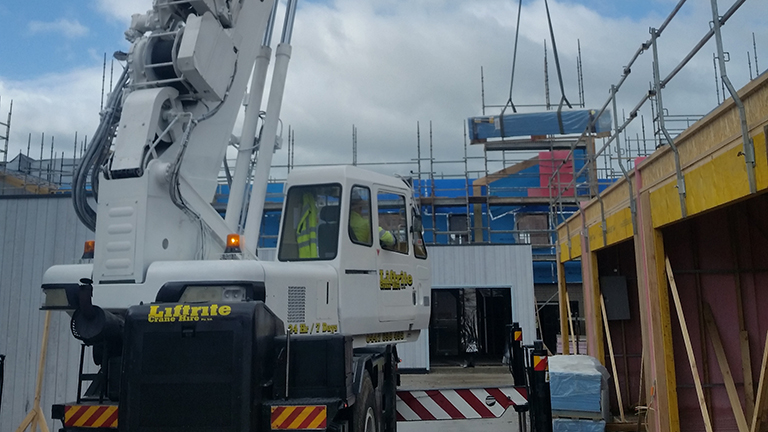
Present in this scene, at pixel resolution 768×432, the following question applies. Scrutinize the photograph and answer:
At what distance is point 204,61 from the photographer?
20.0 ft

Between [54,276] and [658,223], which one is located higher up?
[658,223]

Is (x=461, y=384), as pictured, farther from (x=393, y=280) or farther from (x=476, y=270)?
(x=393, y=280)

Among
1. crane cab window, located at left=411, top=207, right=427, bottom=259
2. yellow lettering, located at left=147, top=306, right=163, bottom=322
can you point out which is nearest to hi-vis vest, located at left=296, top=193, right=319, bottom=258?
crane cab window, located at left=411, top=207, right=427, bottom=259

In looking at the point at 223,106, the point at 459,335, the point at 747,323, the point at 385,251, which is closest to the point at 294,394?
the point at 385,251

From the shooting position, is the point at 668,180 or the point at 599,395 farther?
the point at 599,395

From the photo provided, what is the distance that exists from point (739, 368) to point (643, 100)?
413 centimetres

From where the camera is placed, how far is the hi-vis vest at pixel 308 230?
21.7ft

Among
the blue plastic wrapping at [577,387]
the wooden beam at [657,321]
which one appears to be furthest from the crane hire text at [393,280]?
the blue plastic wrapping at [577,387]

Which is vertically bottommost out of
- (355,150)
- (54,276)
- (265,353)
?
(265,353)

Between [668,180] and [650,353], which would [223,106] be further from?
[650,353]

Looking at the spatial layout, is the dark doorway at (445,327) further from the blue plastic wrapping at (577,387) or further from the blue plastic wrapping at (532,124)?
the blue plastic wrapping at (577,387)

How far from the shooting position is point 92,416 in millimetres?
Result: 4730

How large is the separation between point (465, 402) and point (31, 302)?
8184 mm

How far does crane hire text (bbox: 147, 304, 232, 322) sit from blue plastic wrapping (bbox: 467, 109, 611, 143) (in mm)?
18286
